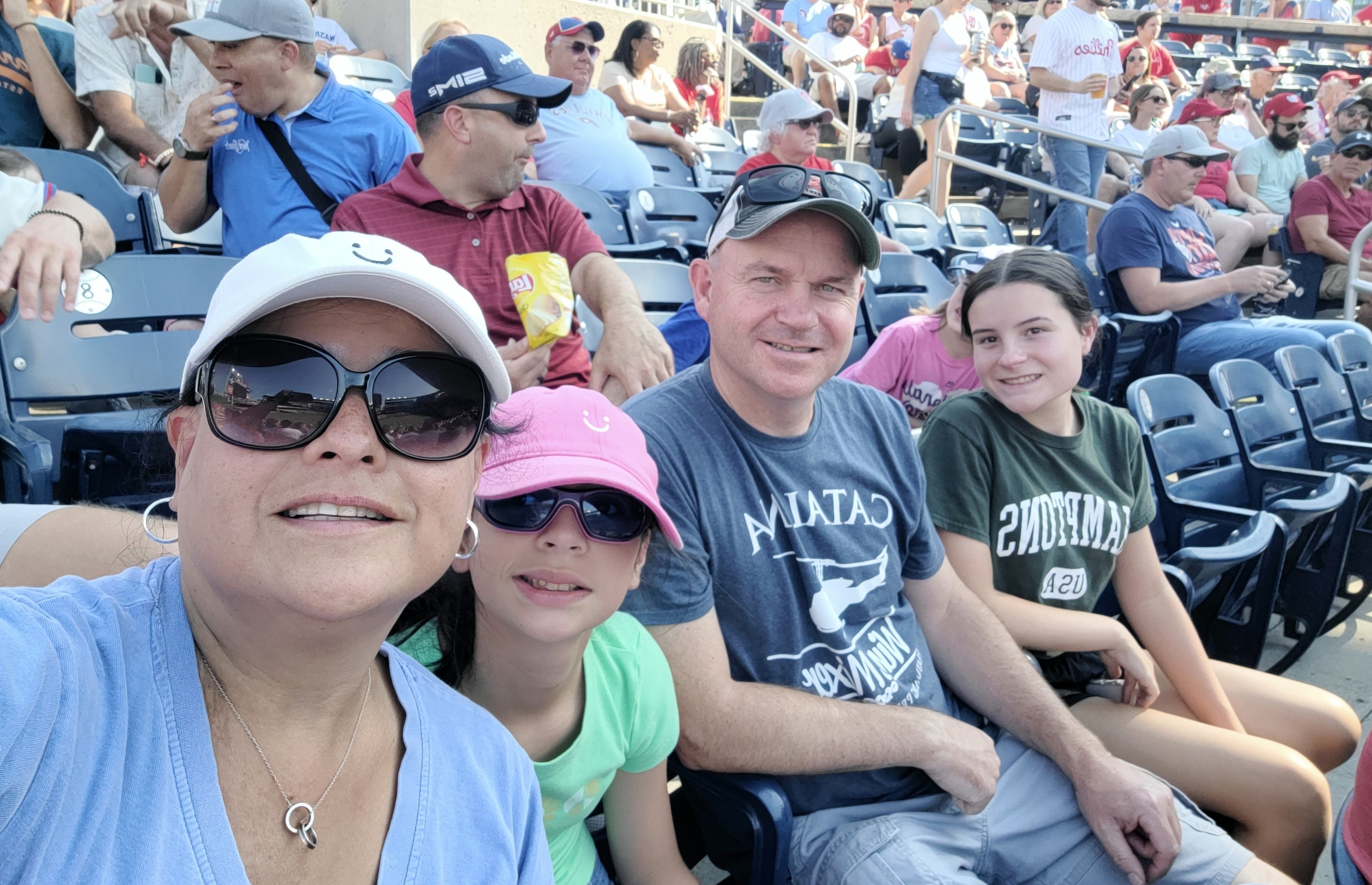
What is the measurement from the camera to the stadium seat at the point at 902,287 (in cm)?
489

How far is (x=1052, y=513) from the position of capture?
2.30 meters

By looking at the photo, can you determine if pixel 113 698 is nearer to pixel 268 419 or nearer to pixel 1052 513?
pixel 268 419

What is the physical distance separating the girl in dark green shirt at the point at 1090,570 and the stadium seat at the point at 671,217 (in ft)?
9.82

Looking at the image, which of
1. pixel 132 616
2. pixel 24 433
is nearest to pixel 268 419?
pixel 132 616

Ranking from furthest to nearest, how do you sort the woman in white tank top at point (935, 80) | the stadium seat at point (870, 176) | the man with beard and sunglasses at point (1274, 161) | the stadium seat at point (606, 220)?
the man with beard and sunglasses at point (1274, 161), the woman in white tank top at point (935, 80), the stadium seat at point (870, 176), the stadium seat at point (606, 220)

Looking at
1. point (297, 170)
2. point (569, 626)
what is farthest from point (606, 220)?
point (569, 626)

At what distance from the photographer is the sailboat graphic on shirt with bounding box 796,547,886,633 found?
1.79m

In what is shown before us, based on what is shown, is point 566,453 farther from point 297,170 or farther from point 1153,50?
point 1153,50

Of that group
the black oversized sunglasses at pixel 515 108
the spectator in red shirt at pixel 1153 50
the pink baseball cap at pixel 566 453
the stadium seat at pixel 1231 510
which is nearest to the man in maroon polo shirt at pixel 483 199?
the black oversized sunglasses at pixel 515 108

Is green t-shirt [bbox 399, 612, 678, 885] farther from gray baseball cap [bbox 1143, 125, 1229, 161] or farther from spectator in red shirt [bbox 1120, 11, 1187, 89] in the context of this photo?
spectator in red shirt [bbox 1120, 11, 1187, 89]

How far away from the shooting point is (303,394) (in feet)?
3.03

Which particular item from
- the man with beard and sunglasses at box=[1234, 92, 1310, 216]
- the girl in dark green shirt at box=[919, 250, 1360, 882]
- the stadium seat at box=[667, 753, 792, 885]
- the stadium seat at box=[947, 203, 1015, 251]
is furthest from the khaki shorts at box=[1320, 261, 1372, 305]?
the stadium seat at box=[667, 753, 792, 885]

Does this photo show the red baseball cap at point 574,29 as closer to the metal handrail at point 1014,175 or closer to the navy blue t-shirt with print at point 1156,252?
the navy blue t-shirt with print at point 1156,252

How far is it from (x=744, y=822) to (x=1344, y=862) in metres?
0.93
